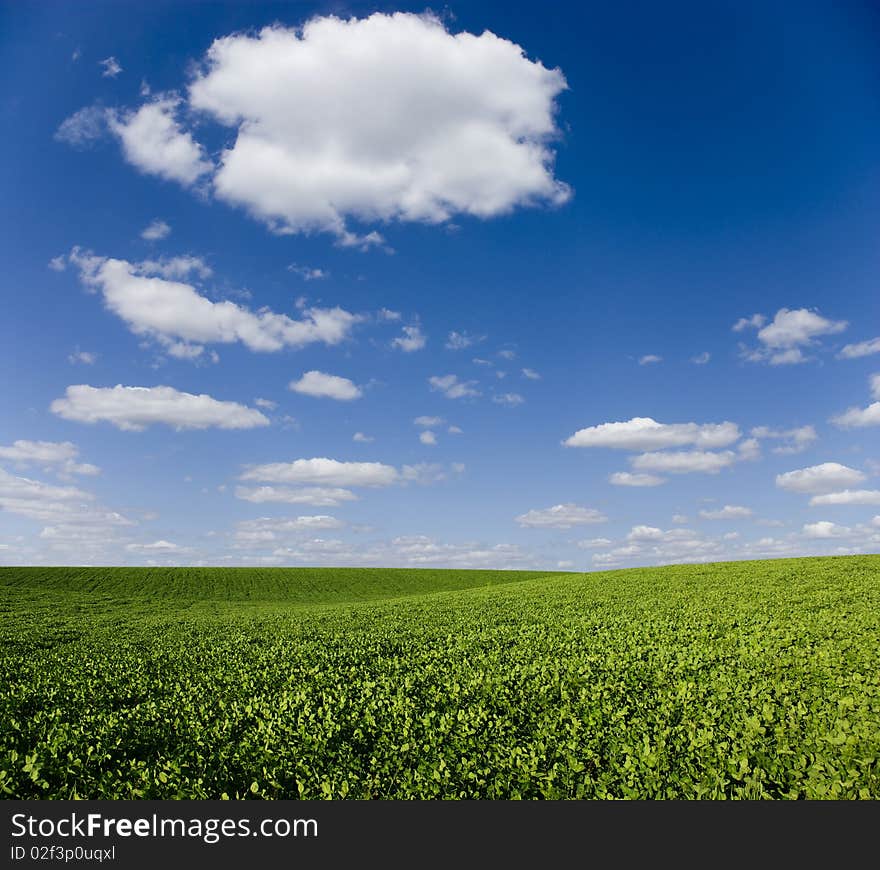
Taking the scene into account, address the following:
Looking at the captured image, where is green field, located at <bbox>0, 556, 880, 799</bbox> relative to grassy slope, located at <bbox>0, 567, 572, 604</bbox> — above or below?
above

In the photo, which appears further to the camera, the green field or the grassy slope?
the grassy slope

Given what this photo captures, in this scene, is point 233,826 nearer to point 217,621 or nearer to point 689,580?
point 217,621

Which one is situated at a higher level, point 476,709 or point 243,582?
point 476,709

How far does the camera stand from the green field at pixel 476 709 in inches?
409

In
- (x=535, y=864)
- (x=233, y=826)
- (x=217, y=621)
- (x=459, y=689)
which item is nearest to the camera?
(x=535, y=864)

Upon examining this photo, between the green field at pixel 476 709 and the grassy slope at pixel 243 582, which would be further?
the grassy slope at pixel 243 582

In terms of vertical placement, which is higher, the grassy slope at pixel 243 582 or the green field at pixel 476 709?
the green field at pixel 476 709

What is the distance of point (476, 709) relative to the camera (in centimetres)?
1348

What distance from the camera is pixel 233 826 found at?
337 inches

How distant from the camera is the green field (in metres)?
10.4

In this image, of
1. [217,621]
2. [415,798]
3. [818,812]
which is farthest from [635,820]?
[217,621]

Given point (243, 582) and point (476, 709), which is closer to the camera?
point (476, 709)

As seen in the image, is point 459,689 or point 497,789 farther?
point 459,689

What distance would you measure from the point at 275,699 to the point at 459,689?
4757mm
